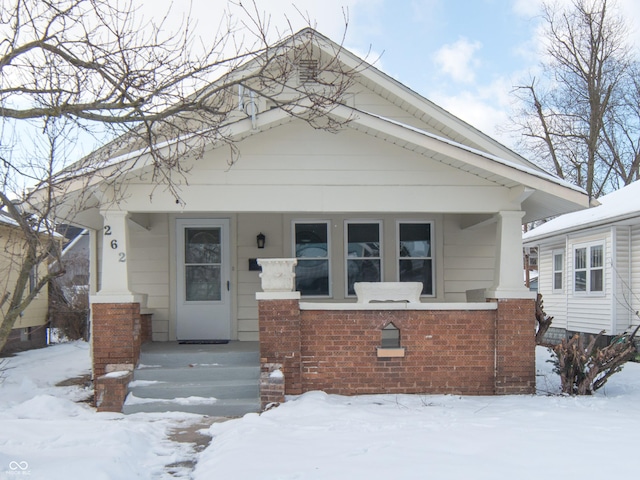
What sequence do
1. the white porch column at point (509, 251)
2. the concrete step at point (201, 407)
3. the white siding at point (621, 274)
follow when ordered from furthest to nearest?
the white siding at point (621, 274), the white porch column at point (509, 251), the concrete step at point (201, 407)

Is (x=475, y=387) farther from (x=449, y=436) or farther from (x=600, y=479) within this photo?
(x=600, y=479)

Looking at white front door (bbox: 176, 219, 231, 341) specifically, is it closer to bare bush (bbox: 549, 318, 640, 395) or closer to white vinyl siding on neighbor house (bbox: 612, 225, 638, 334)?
bare bush (bbox: 549, 318, 640, 395)

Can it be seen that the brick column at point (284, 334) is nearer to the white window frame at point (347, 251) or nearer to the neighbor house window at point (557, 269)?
the white window frame at point (347, 251)

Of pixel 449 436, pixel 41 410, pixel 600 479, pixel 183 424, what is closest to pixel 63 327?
pixel 41 410

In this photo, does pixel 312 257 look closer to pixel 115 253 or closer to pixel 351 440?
pixel 115 253

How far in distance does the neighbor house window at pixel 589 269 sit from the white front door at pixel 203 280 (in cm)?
1029

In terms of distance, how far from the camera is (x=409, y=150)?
8289 mm

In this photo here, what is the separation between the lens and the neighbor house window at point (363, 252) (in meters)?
10.4

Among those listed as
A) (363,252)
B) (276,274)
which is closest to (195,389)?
(276,274)

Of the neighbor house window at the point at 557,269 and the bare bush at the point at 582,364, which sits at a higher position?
the neighbor house window at the point at 557,269

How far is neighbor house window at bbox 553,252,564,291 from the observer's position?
1844cm

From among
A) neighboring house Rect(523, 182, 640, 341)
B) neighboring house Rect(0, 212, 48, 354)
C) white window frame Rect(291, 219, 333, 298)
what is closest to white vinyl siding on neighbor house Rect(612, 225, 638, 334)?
neighboring house Rect(523, 182, 640, 341)

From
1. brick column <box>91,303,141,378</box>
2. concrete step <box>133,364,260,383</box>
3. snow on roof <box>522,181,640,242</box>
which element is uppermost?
snow on roof <box>522,181,640,242</box>

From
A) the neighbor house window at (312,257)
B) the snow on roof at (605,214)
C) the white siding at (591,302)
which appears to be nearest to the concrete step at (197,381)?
the neighbor house window at (312,257)
